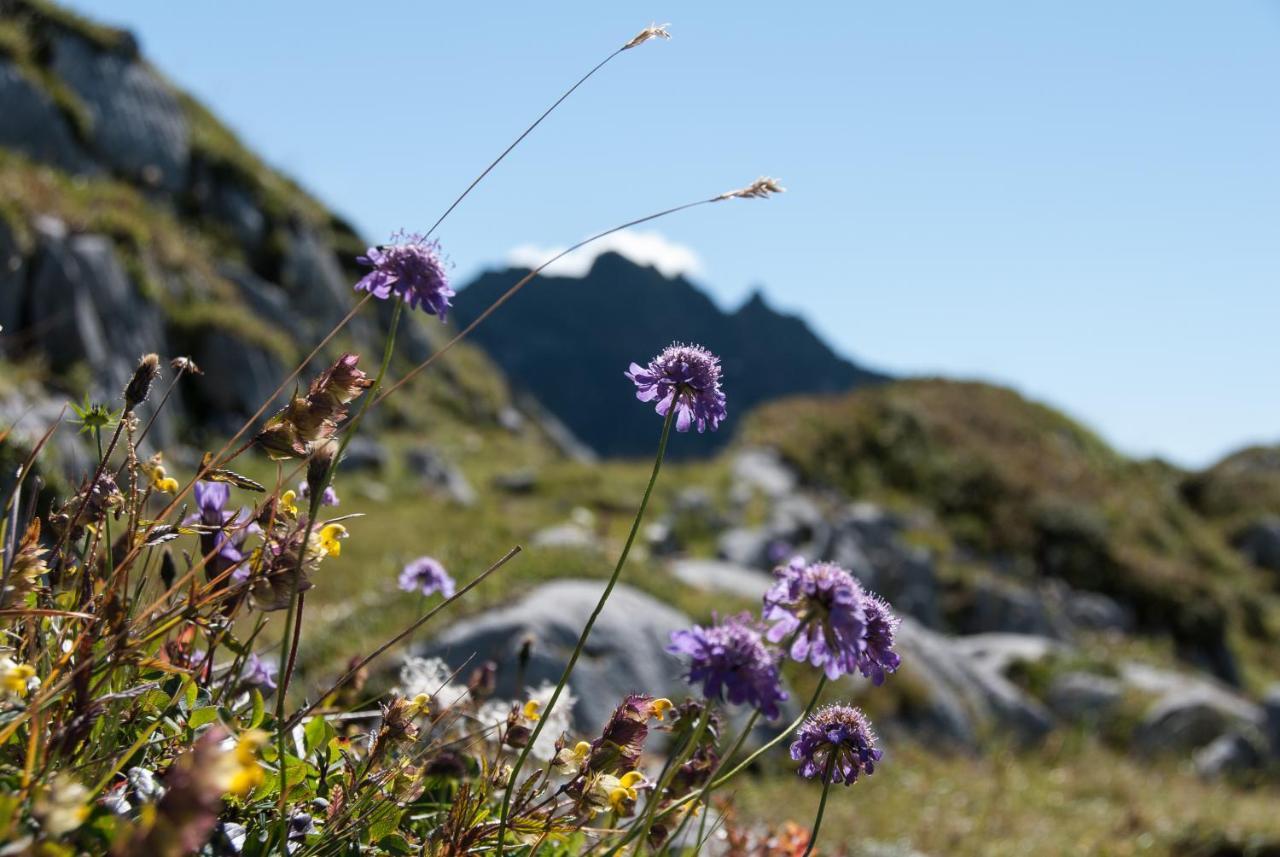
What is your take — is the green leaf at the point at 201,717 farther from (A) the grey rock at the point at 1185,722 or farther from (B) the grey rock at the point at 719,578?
(A) the grey rock at the point at 1185,722

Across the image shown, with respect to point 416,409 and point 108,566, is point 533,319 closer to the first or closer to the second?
point 416,409

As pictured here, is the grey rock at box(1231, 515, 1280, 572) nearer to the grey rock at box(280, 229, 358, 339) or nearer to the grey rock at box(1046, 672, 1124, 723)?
the grey rock at box(1046, 672, 1124, 723)

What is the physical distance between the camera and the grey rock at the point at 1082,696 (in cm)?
1097

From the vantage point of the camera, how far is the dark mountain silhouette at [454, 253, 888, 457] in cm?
8781

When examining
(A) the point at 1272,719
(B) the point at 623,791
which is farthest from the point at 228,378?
(A) the point at 1272,719

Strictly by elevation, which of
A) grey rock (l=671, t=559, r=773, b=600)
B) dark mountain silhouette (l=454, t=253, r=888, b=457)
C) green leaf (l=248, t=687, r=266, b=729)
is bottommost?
green leaf (l=248, t=687, r=266, b=729)

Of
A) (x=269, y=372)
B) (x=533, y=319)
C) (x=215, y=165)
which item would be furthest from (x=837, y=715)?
(x=533, y=319)

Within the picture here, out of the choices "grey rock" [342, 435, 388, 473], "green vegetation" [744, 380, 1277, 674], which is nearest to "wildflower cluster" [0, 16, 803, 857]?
"grey rock" [342, 435, 388, 473]

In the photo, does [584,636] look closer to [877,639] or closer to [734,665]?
[734,665]

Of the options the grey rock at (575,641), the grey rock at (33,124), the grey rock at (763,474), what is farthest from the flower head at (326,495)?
the grey rock at (763,474)

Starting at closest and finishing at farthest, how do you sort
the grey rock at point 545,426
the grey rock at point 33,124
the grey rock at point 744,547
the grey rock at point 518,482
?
1. the grey rock at point 744,547
2. the grey rock at point 33,124
3. the grey rock at point 518,482
4. the grey rock at point 545,426

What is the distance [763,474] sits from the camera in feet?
53.5

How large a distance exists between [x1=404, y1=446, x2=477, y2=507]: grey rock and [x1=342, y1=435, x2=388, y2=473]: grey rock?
410 mm

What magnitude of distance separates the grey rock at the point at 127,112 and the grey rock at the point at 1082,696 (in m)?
14.1
